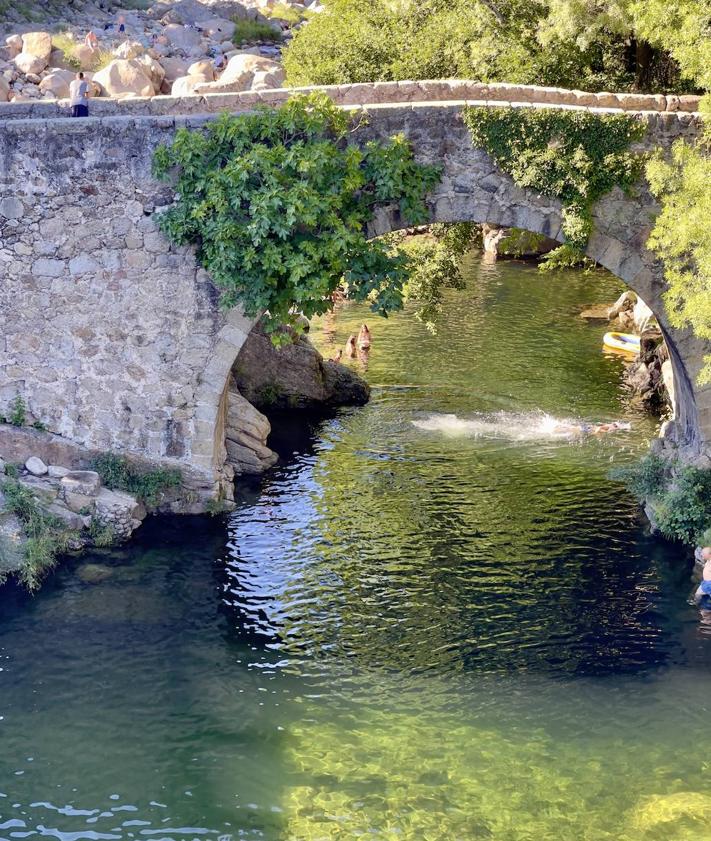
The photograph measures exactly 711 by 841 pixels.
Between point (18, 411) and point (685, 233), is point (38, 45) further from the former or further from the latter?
point (685, 233)

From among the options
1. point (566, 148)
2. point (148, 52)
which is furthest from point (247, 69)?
point (566, 148)

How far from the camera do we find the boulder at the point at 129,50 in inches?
1542

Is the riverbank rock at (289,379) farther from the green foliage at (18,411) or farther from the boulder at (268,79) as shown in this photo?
the boulder at (268,79)

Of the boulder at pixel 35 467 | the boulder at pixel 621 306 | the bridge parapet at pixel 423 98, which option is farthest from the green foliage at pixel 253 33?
the boulder at pixel 35 467

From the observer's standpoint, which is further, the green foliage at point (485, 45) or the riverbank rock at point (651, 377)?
the riverbank rock at point (651, 377)

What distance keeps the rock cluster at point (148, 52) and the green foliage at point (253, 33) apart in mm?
108

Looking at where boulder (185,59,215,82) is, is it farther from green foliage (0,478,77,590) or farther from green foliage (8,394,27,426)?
green foliage (0,478,77,590)

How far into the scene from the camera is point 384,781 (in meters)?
11.2

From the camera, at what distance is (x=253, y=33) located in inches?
1788

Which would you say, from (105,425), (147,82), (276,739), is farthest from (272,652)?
(147,82)

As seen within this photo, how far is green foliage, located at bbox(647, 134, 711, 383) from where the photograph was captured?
13961 mm

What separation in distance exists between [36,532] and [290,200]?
5783 mm

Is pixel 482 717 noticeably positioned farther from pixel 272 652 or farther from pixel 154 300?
pixel 154 300

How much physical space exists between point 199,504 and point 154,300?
3.21 meters
